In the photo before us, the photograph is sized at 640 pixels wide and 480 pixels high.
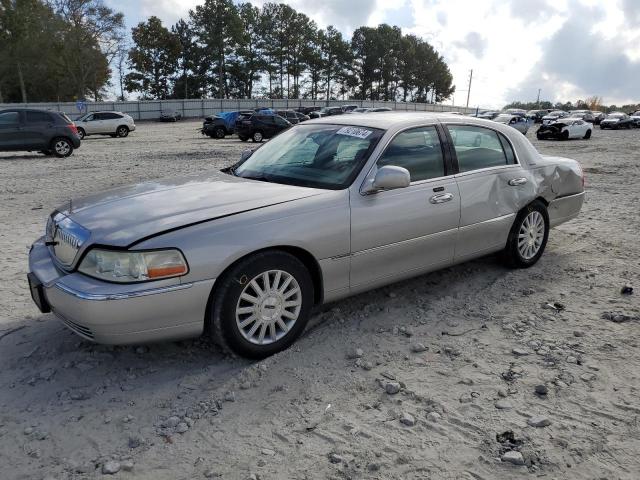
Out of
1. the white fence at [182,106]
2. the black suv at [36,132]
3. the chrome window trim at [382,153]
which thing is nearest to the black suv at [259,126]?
the black suv at [36,132]

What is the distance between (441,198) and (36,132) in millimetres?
15704

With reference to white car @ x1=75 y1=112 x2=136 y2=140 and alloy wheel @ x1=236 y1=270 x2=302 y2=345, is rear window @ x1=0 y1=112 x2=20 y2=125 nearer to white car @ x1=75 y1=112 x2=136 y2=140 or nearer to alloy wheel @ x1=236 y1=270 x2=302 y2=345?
white car @ x1=75 y1=112 x2=136 y2=140

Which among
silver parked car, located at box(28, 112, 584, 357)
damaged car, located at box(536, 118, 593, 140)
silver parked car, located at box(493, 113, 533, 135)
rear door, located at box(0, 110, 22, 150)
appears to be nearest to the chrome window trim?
silver parked car, located at box(28, 112, 584, 357)

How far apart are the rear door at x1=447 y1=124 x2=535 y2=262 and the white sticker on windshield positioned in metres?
0.83

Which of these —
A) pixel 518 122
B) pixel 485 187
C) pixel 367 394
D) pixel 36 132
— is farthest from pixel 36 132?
pixel 518 122

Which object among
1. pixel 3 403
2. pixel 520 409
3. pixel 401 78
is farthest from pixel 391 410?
pixel 401 78

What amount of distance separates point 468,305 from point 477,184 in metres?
1.03

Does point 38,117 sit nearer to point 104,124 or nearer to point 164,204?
point 104,124

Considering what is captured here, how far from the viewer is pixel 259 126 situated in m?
24.7

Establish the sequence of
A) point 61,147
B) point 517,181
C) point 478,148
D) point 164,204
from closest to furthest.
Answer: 1. point 164,204
2. point 478,148
3. point 517,181
4. point 61,147

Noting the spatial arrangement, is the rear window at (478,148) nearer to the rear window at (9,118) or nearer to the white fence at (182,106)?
the rear window at (9,118)

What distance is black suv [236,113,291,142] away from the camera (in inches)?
971

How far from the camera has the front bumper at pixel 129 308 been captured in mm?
3008

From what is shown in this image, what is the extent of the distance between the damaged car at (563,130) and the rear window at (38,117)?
22.0m
